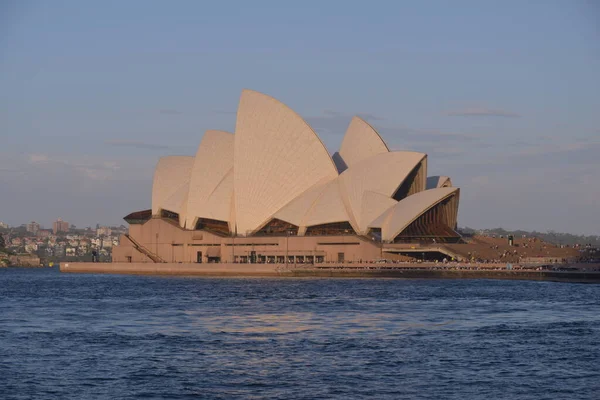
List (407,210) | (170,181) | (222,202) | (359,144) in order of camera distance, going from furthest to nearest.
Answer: (170,181) < (222,202) < (359,144) < (407,210)

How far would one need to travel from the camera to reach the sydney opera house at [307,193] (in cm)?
8288

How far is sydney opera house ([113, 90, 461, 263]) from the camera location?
272 ft

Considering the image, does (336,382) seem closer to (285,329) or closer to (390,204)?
(285,329)

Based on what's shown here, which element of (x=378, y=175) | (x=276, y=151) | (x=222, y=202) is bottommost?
(x=222, y=202)

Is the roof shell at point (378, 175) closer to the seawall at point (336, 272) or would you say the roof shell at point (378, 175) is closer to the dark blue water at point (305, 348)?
the seawall at point (336, 272)

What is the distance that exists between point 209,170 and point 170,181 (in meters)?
9.26

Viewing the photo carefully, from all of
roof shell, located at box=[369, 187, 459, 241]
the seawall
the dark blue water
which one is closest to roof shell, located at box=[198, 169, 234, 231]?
the seawall

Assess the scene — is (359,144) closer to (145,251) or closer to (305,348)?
(145,251)

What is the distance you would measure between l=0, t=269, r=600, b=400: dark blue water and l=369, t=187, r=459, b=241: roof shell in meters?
30.3

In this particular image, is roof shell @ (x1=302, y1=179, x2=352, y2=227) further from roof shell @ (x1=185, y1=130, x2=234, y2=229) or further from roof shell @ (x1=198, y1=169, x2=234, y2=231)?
roof shell @ (x1=185, y1=130, x2=234, y2=229)

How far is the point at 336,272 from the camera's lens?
79250 millimetres

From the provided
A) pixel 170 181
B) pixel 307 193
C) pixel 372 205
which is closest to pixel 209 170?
pixel 170 181

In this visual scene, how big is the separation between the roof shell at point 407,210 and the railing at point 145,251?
28.1 m

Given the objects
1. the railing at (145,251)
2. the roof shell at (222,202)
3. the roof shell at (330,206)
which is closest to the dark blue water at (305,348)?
the roof shell at (330,206)
